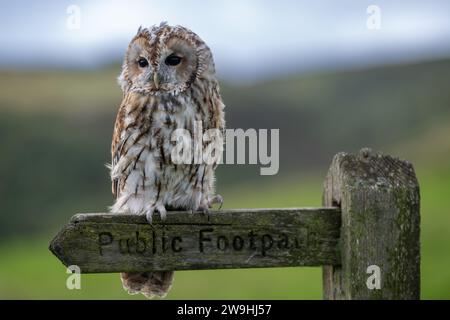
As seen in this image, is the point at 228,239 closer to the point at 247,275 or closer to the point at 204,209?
the point at 204,209

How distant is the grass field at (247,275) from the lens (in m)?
10.2

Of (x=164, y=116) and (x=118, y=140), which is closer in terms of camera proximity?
(x=164, y=116)

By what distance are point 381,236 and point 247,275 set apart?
30.7 ft

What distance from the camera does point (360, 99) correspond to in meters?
22.4

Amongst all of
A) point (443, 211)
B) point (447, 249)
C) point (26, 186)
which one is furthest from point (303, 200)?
point (26, 186)

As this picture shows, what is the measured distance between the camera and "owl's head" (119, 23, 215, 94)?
13.3ft

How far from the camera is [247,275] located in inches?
471

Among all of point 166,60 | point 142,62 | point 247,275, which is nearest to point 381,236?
point 166,60

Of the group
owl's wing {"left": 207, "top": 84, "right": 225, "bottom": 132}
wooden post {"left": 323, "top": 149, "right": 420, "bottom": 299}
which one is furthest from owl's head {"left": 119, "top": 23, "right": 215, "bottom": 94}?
wooden post {"left": 323, "top": 149, "right": 420, "bottom": 299}

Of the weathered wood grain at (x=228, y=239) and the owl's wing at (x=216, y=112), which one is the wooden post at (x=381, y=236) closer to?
the weathered wood grain at (x=228, y=239)

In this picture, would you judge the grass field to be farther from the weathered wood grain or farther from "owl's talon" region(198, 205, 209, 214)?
the weathered wood grain

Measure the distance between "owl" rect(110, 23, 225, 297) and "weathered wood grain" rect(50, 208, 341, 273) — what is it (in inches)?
39.0

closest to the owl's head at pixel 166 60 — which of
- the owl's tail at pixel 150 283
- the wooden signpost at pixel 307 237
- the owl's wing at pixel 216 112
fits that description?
the owl's wing at pixel 216 112
